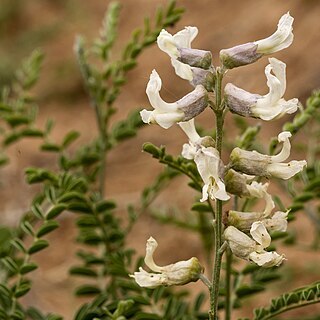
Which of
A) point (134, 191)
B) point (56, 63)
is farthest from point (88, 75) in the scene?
point (56, 63)

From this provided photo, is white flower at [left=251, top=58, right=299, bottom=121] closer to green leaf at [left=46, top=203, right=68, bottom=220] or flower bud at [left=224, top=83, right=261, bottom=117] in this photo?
flower bud at [left=224, top=83, right=261, bottom=117]

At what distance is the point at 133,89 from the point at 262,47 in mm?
5164

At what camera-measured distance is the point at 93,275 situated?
2656mm

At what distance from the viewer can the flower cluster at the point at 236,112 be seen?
5.26ft

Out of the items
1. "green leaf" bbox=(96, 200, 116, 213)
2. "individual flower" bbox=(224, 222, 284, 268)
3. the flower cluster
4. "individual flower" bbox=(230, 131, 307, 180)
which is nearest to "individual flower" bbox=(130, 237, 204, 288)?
the flower cluster

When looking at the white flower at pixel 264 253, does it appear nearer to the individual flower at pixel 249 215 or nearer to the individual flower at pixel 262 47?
the individual flower at pixel 249 215

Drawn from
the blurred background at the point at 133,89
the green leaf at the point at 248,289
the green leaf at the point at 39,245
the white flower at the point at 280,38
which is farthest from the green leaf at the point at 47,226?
the blurred background at the point at 133,89

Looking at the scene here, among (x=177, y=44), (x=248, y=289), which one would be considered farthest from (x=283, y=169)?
(x=248, y=289)

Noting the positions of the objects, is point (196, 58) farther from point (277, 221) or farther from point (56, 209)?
point (56, 209)

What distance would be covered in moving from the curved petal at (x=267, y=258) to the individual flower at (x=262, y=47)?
386 mm

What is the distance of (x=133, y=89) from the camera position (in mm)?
6789

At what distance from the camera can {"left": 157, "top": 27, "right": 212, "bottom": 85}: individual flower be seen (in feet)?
5.36

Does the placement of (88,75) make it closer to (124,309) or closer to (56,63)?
(124,309)

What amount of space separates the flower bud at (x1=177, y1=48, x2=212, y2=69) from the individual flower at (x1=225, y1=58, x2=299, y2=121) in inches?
2.6
